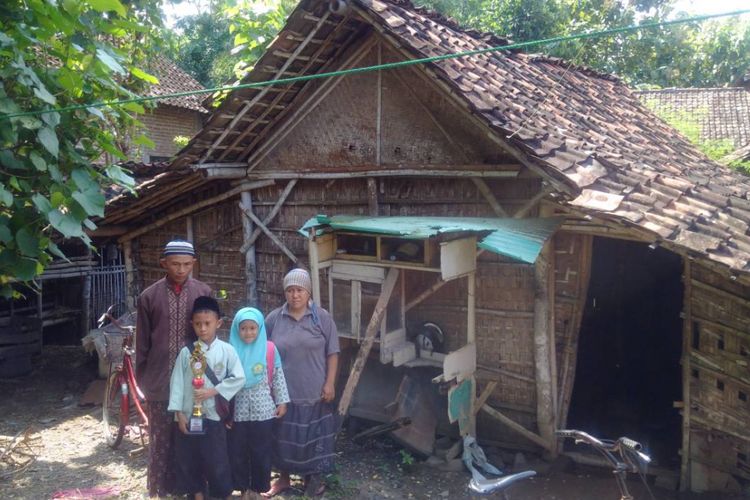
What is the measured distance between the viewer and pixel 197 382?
14.2 feet

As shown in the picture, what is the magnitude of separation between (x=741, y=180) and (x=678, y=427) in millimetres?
3274

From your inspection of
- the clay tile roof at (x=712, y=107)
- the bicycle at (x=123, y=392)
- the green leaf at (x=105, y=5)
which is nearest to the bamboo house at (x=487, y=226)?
the bicycle at (x=123, y=392)

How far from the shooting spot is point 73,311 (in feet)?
41.5

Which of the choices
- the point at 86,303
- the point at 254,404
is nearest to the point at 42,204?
the point at 254,404

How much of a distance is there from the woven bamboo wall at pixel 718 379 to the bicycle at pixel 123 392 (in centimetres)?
508

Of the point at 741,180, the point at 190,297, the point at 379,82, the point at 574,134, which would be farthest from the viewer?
the point at 741,180

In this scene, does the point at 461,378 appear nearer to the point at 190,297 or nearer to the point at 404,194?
the point at 404,194

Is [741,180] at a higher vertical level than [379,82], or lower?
lower

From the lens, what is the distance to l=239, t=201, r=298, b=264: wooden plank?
745 centimetres

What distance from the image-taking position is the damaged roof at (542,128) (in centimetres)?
445

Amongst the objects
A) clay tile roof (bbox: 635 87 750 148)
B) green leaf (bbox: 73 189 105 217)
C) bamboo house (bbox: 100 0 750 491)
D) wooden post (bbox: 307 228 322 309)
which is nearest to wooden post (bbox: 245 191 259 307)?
bamboo house (bbox: 100 0 750 491)

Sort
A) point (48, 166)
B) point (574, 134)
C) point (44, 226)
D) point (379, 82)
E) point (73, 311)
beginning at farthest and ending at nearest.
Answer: point (73, 311) → point (379, 82) → point (574, 134) → point (44, 226) → point (48, 166)

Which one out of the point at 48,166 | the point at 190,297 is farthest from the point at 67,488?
the point at 48,166

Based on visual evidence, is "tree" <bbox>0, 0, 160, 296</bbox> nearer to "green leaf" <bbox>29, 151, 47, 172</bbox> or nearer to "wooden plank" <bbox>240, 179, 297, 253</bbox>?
"green leaf" <bbox>29, 151, 47, 172</bbox>
